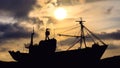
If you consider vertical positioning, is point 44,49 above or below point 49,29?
below

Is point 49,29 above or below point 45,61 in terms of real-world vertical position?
above

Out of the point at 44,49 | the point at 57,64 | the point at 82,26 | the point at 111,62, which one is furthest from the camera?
the point at 82,26

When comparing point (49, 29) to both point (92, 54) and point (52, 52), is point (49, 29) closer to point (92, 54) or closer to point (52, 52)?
point (52, 52)

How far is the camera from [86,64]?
49.4m

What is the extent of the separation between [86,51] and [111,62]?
9.38 m

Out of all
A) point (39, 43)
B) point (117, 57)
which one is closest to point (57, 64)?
point (39, 43)

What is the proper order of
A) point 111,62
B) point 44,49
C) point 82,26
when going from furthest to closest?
point 82,26 → point 44,49 → point 111,62

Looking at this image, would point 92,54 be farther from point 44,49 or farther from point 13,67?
point 13,67

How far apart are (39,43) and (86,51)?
8667 millimetres

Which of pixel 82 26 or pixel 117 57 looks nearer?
pixel 117 57

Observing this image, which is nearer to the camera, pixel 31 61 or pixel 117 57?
pixel 117 57

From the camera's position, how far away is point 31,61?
52.5 m

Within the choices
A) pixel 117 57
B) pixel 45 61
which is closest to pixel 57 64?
pixel 45 61

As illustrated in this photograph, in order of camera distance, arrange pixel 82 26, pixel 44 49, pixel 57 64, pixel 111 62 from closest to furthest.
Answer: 1. pixel 111 62
2. pixel 57 64
3. pixel 44 49
4. pixel 82 26
